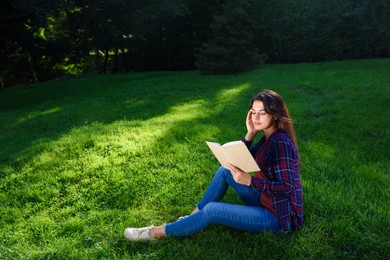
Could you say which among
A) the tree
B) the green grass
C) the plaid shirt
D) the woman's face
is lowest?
the green grass

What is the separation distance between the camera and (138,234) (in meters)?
3.36

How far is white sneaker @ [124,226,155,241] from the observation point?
3315mm

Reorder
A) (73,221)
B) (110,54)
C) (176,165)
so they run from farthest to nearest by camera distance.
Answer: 1. (110,54)
2. (176,165)
3. (73,221)

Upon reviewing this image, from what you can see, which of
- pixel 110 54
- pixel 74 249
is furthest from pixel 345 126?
pixel 110 54

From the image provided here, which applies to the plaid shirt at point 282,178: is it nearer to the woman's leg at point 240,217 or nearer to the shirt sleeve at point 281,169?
the shirt sleeve at point 281,169

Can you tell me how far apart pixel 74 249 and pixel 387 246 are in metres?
3.05

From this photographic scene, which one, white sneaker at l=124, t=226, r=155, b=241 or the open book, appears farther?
white sneaker at l=124, t=226, r=155, b=241

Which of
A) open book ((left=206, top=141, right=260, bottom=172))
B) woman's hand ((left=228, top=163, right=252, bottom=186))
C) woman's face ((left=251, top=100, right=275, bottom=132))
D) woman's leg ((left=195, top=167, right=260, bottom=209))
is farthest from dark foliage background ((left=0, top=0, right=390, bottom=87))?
woman's hand ((left=228, top=163, right=252, bottom=186))

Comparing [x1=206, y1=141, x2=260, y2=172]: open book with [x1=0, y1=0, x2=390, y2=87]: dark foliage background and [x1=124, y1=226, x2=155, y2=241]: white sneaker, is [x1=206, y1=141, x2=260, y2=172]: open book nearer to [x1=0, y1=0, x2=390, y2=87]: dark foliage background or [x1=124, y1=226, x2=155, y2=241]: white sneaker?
[x1=124, y1=226, x2=155, y2=241]: white sneaker

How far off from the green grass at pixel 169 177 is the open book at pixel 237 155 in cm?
85

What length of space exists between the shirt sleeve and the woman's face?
0.72 ft

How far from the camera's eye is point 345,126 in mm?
6766

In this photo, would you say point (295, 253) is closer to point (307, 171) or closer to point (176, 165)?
point (307, 171)

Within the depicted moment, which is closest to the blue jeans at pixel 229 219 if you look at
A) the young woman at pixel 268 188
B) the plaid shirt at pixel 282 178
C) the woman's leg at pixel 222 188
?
the young woman at pixel 268 188
